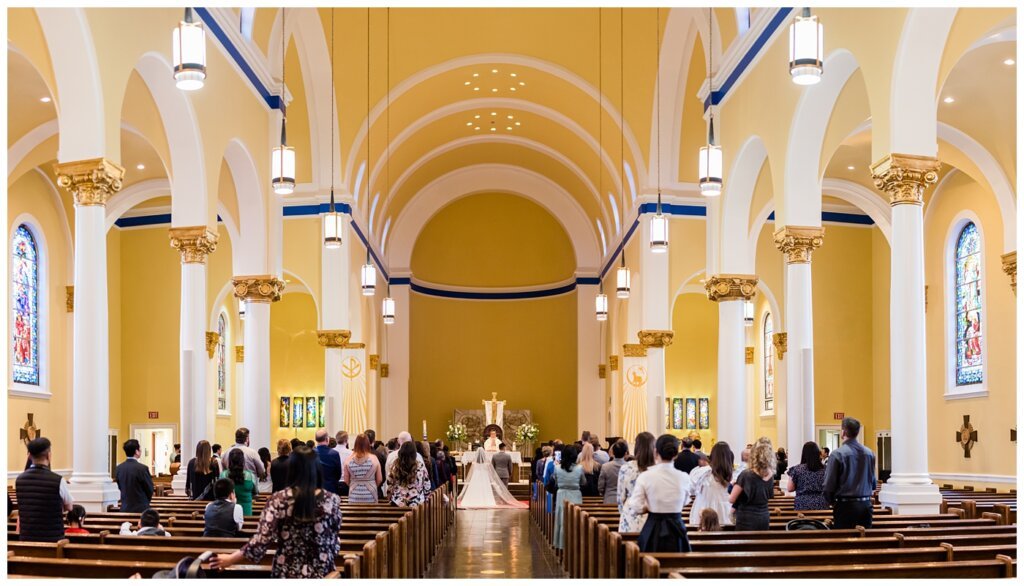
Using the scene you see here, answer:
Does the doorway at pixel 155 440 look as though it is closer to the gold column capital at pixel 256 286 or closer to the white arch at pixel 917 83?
the gold column capital at pixel 256 286

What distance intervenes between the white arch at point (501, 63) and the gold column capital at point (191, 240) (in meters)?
9.08

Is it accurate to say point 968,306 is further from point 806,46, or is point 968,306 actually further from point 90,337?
point 90,337

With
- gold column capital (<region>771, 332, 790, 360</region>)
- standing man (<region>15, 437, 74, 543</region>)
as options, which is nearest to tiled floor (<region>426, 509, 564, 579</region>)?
standing man (<region>15, 437, 74, 543</region>)

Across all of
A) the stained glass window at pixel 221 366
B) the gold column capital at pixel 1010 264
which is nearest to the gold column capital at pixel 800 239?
the gold column capital at pixel 1010 264

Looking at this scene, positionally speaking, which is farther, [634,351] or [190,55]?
[634,351]

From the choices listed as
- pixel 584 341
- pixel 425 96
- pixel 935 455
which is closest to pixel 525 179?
pixel 584 341

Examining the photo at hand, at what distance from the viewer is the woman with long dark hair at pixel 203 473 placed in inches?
424

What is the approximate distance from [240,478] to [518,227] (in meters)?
28.6

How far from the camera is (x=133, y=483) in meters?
9.96

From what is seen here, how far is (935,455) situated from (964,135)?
7.91 meters

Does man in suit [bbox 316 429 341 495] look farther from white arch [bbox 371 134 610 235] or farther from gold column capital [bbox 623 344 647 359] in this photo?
white arch [bbox 371 134 610 235]

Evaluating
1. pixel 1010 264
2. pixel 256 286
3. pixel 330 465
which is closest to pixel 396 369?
pixel 256 286

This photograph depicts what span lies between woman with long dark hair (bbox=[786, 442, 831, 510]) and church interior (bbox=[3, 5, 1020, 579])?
7.5 inches

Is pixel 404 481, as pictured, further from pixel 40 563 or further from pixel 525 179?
pixel 525 179
